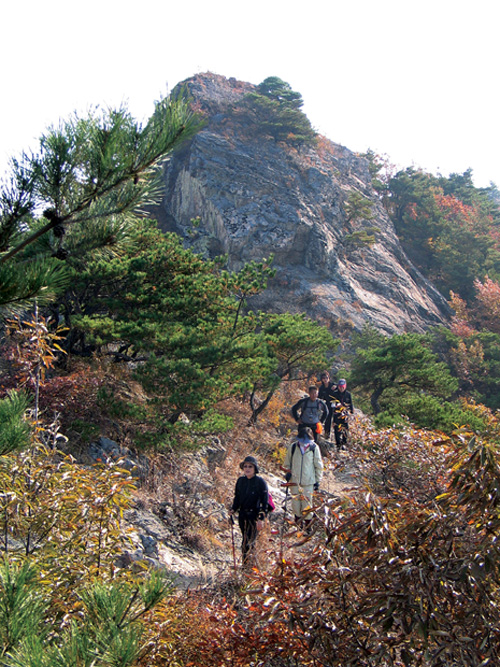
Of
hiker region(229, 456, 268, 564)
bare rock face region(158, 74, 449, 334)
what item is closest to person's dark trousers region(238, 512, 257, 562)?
hiker region(229, 456, 268, 564)

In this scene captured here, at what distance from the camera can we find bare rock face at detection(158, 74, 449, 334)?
2444 centimetres

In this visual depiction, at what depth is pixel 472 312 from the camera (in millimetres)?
30188

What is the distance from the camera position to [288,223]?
25.7m

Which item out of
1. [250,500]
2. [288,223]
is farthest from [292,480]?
[288,223]

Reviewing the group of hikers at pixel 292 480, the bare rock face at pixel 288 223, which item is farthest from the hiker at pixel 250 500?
the bare rock face at pixel 288 223

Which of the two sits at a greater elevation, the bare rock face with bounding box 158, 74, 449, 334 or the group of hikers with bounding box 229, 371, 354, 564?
the bare rock face with bounding box 158, 74, 449, 334

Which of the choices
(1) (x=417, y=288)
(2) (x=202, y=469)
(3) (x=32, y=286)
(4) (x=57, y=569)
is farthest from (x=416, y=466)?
(1) (x=417, y=288)

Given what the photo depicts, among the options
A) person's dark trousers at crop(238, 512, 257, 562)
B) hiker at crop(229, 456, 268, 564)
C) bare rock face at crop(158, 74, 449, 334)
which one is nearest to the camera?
person's dark trousers at crop(238, 512, 257, 562)

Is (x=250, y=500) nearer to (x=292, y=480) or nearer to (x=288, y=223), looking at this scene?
(x=292, y=480)

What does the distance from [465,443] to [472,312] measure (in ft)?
101

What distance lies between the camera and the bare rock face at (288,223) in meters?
24.4

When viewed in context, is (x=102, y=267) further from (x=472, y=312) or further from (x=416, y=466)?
(x=472, y=312)

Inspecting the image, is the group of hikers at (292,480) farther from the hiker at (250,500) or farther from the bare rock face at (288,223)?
the bare rock face at (288,223)

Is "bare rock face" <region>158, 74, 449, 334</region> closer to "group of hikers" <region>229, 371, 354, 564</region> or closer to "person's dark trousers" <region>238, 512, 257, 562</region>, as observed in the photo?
"group of hikers" <region>229, 371, 354, 564</region>
